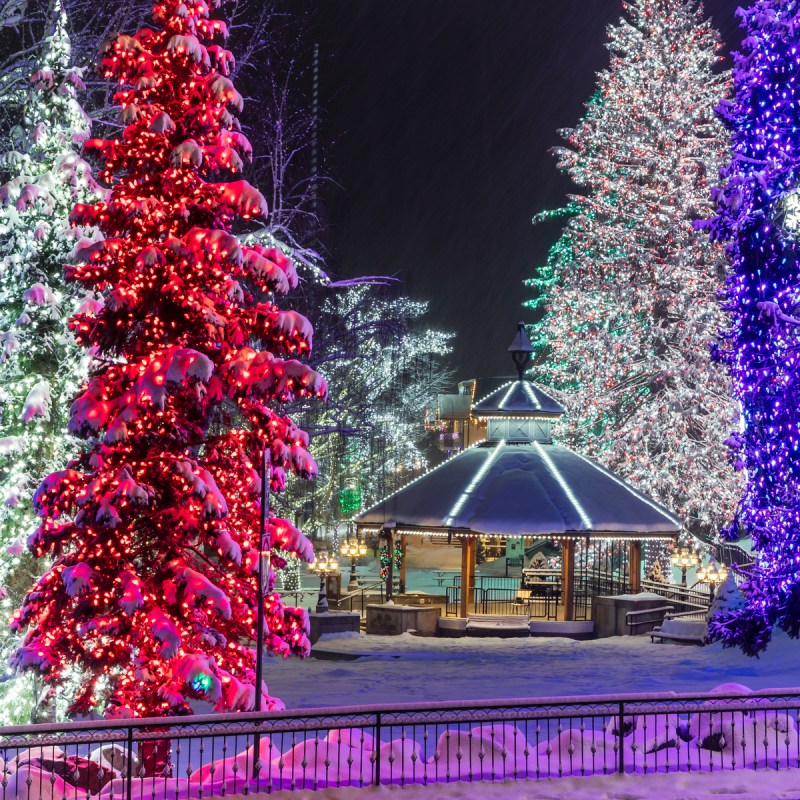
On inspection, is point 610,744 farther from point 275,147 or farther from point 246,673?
point 275,147

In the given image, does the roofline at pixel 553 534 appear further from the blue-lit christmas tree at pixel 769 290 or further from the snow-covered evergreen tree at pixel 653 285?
the blue-lit christmas tree at pixel 769 290

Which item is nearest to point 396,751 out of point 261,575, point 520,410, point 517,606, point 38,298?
point 261,575

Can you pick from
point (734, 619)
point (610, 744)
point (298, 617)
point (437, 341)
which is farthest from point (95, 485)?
point (437, 341)

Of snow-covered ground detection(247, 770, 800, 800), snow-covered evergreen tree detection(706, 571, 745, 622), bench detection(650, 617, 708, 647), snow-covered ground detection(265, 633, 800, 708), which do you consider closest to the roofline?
snow-covered ground detection(265, 633, 800, 708)

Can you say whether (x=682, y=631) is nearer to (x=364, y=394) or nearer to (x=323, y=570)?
(x=323, y=570)

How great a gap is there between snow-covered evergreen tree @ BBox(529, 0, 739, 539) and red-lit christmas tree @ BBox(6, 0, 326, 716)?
80.3 feet

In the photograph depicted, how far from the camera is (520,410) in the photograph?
32688 mm

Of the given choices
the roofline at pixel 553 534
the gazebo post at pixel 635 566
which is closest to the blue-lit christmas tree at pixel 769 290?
the roofline at pixel 553 534

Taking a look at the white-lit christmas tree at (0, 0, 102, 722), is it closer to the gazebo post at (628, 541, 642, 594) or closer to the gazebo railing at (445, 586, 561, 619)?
the gazebo railing at (445, 586, 561, 619)

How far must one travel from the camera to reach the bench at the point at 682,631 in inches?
1009

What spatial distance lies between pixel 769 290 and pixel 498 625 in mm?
12048

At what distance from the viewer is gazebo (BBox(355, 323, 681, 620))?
2883cm

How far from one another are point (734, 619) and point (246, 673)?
1250 centimetres

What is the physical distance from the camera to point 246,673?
12.9 meters
